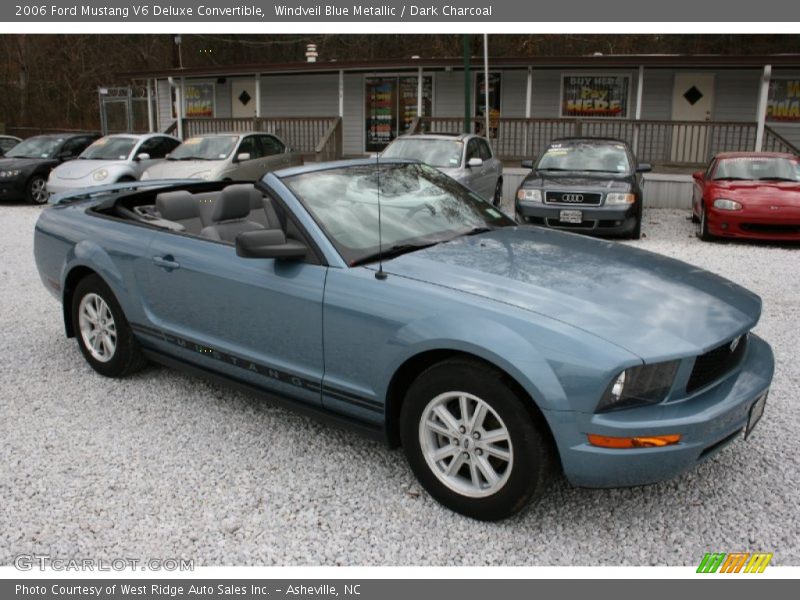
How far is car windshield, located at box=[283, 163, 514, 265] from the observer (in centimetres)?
362

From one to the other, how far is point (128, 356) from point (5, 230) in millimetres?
8876

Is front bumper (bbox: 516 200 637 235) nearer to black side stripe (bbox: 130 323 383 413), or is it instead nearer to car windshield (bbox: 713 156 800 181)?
car windshield (bbox: 713 156 800 181)

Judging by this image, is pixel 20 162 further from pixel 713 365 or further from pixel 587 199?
pixel 713 365

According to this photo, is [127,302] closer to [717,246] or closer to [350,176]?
[350,176]

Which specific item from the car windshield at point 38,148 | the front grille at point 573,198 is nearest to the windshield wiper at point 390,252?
the front grille at point 573,198

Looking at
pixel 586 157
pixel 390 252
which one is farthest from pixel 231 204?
pixel 586 157

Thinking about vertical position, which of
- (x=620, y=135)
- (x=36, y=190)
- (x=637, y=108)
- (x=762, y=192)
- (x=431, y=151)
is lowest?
(x=36, y=190)

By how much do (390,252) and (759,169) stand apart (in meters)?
9.53

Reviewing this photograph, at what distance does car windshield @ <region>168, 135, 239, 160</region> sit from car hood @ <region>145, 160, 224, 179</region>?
0.90ft

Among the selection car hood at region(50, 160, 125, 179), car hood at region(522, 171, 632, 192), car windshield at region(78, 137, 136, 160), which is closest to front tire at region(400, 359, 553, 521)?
car hood at region(522, 171, 632, 192)

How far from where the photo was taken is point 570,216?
34.3 feet

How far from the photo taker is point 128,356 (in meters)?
4.69

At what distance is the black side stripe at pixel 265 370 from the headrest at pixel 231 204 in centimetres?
90

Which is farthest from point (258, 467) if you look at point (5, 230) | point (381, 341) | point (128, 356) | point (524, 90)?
point (524, 90)
